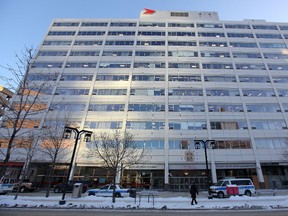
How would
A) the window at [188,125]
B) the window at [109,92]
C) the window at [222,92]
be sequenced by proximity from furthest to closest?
the window at [222,92]
the window at [109,92]
the window at [188,125]

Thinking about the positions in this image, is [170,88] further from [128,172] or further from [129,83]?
[128,172]

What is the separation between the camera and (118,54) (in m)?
40.7

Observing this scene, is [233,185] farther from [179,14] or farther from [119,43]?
[179,14]

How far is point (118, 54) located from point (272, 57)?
114ft

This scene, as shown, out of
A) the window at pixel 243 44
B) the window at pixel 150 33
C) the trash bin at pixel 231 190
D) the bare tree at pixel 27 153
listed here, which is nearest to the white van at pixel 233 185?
the trash bin at pixel 231 190

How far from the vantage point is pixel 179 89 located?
35.8 metres

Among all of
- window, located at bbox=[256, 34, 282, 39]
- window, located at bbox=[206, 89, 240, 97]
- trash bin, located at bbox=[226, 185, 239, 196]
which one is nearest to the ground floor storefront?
trash bin, located at bbox=[226, 185, 239, 196]

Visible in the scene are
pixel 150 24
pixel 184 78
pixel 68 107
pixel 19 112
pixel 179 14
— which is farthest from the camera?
pixel 179 14

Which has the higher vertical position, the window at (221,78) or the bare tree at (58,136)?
the window at (221,78)

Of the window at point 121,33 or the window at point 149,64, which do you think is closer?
the window at point 149,64

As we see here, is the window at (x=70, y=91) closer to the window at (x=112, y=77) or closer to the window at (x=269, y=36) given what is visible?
the window at (x=112, y=77)

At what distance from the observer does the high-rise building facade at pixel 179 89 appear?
2969 centimetres

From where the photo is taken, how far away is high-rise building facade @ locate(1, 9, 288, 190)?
29688 millimetres

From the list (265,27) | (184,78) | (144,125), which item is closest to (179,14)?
(265,27)
